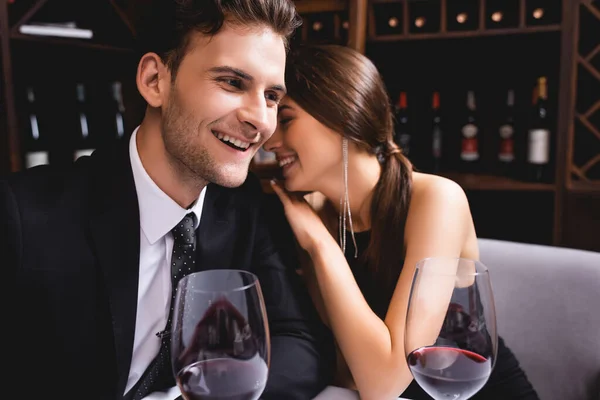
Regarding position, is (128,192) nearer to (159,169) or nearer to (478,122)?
(159,169)

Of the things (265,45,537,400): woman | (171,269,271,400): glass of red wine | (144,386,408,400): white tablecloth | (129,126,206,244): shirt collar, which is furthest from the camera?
(265,45,537,400): woman

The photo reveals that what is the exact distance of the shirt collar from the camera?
109 centimetres

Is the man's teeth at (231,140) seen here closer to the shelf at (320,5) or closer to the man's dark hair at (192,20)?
the man's dark hair at (192,20)

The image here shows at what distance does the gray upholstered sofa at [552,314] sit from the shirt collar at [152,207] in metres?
0.86

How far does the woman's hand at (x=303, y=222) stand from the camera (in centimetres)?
129

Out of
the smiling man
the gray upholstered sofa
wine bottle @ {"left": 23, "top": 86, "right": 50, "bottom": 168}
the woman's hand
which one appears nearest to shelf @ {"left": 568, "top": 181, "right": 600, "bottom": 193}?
the gray upholstered sofa

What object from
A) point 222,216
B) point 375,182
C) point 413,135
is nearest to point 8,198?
point 222,216

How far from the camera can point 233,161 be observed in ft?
3.63

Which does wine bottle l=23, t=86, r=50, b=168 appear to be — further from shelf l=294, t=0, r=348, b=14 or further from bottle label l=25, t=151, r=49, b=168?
shelf l=294, t=0, r=348, b=14

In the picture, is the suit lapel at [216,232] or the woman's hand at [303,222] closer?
the suit lapel at [216,232]

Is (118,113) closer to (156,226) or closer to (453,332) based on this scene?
(156,226)

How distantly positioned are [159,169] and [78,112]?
141 centimetres

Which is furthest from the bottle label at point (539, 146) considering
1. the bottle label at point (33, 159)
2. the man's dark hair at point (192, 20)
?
the bottle label at point (33, 159)

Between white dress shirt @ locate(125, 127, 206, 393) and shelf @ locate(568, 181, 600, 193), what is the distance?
179 centimetres
